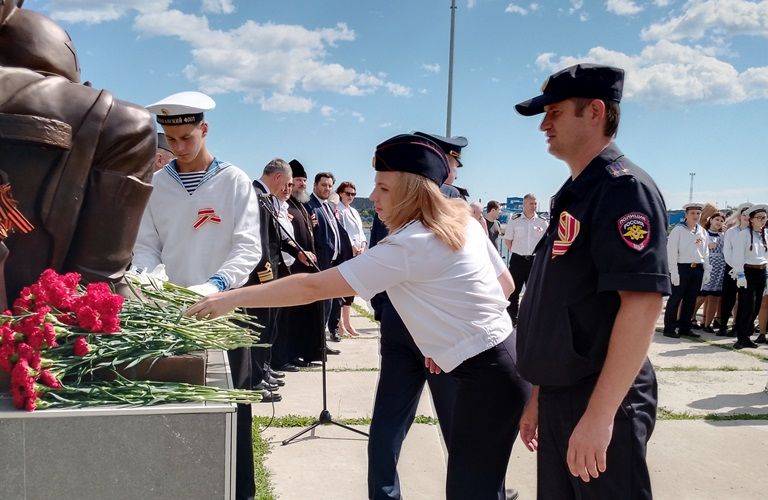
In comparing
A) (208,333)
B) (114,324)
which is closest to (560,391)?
(208,333)

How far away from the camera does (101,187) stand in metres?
2.20

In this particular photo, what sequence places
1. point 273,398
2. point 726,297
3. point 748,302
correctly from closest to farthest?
point 273,398, point 748,302, point 726,297

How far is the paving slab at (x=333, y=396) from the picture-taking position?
517 centimetres

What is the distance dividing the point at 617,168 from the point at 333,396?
164 inches

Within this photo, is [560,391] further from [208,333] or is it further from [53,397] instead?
[53,397]

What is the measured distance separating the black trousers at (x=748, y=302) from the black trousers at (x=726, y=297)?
2.26 feet

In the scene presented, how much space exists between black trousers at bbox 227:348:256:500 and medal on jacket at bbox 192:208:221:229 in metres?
0.61

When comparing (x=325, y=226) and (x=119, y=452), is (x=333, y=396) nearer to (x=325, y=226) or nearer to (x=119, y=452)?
(x=325, y=226)

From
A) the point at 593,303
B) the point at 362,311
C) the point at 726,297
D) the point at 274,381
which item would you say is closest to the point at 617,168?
the point at 593,303

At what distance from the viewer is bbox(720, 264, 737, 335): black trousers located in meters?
10.0

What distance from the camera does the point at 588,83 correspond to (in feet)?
6.49

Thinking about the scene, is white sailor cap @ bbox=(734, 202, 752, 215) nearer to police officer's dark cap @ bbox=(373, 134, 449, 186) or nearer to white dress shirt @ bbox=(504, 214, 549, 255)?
white dress shirt @ bbox=(504, 214, 549, 255)

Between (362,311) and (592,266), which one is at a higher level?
(592,266)

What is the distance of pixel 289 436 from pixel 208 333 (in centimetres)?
267
